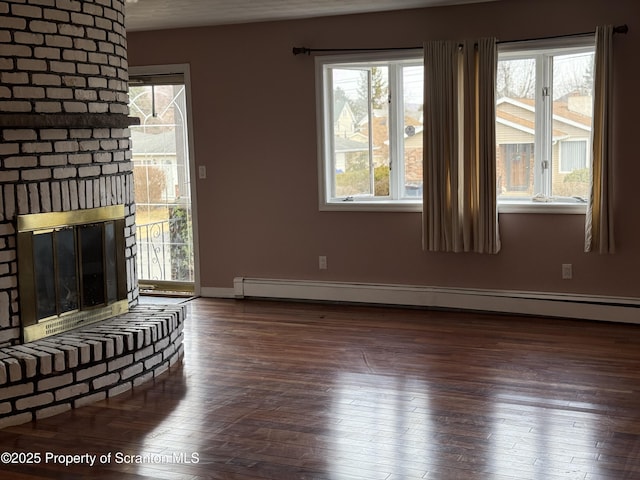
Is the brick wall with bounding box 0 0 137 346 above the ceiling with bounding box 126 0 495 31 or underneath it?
underneath

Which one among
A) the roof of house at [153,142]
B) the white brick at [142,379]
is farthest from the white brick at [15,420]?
the roof of house at [153,142]

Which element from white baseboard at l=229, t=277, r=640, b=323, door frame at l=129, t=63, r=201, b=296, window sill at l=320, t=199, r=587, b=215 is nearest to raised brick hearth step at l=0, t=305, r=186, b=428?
white baseboard at l=229, t=277, r=640, b=323

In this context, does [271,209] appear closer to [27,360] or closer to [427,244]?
[427,244]

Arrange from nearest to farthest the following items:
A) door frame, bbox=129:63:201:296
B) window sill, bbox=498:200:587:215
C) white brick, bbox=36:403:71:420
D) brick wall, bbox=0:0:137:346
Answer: white brick, bbox=36:403:71:420 → brick wall, bbox=0:0:137:346 → window sill, bbox=498:200:587:215 → door frame, bbox=129:63:201:296

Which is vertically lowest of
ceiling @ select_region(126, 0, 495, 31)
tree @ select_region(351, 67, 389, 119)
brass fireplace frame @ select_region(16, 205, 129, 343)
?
brass fireplace frame @ select_region(16, 205, 129, 343)

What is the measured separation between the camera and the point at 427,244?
237 inches

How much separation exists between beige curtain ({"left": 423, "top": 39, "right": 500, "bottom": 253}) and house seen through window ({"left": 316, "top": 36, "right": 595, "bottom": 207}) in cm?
22

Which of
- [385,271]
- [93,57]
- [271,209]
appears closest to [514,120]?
[385,271]

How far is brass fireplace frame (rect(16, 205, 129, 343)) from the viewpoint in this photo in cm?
416

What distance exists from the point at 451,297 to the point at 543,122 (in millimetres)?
1457

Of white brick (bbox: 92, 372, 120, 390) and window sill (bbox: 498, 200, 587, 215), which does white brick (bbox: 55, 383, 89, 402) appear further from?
window sill (bbox: 498, 200, 587, 215)

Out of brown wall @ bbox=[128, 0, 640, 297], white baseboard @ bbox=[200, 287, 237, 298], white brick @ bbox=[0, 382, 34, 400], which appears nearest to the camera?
white brick @ bbox=[0, 382, 34, 400]

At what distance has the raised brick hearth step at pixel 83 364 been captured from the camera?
3.86m

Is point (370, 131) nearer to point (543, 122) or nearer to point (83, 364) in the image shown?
point (543, 122)
